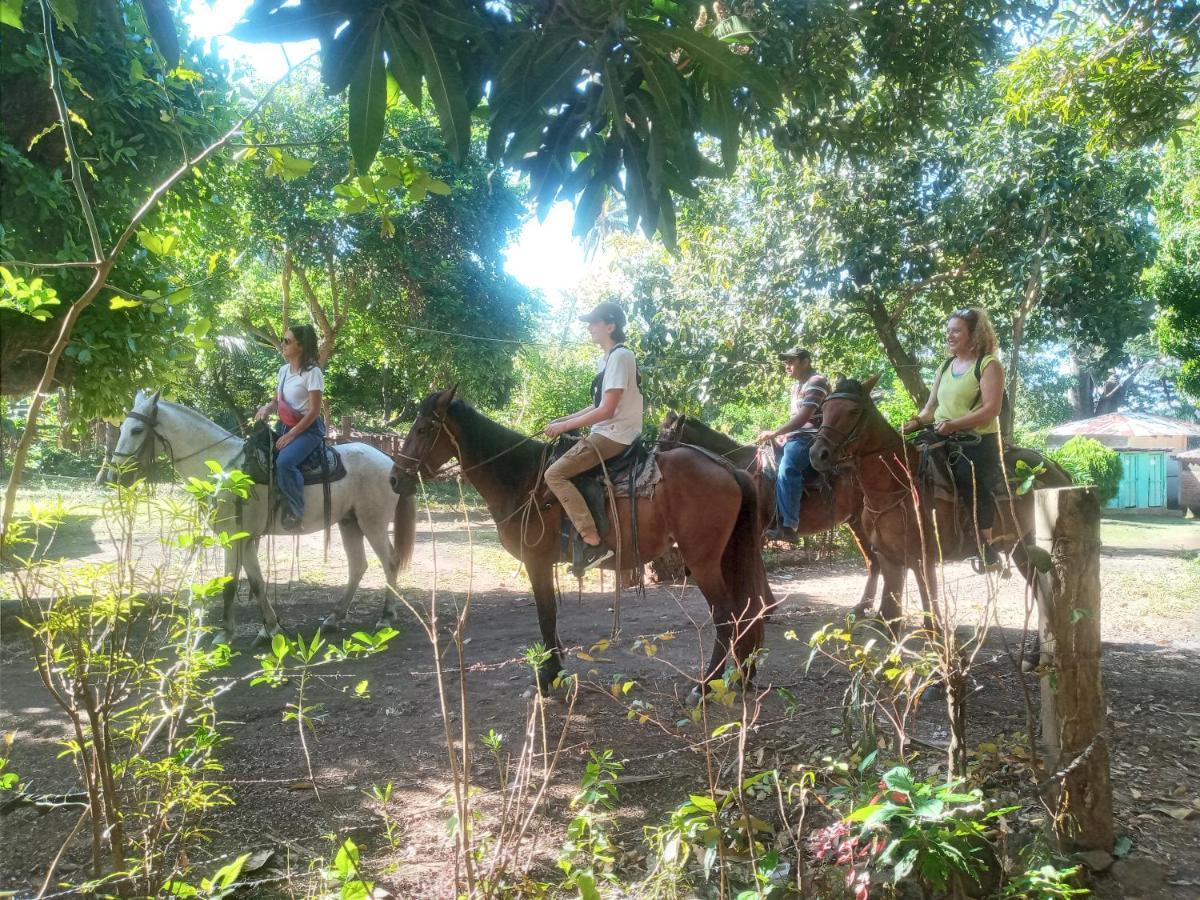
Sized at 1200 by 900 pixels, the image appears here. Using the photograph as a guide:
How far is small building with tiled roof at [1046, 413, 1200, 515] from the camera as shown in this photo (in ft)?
86.7

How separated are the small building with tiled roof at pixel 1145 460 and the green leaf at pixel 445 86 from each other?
94.8 ft

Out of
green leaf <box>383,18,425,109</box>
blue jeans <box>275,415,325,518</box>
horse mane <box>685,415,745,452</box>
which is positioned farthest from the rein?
green leaf <box>383,18,425,109</box>

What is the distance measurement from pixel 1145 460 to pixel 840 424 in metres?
27.3

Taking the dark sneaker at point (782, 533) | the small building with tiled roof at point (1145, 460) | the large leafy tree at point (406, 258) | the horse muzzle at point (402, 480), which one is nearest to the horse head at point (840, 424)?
the dark sneaker at point (782, 533)

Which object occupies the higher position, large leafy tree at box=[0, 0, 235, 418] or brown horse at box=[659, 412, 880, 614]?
large leafy tree at box=[0, 0, 235, 418]

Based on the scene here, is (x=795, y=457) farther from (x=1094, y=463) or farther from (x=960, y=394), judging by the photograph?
(x=1094, y=463)

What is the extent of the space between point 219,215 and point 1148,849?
8688 mm

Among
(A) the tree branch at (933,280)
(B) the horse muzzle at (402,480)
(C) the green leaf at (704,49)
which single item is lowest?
(B) the horse muzzle at (402,480)

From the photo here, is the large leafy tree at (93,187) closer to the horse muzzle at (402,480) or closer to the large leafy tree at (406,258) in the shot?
the horse muzzle at (402,480)

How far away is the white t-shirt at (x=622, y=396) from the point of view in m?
4.88

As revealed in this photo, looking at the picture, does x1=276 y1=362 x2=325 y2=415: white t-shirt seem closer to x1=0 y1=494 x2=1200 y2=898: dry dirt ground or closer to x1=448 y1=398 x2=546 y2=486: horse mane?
x1=448 y1=398 x2=546 y2=486: horse mane

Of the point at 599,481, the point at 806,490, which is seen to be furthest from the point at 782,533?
the point at 599,481

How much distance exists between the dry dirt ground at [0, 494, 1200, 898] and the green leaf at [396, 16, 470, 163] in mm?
1283

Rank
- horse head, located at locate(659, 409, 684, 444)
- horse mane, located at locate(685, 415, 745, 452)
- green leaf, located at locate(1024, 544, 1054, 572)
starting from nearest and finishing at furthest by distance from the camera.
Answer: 1. green leaf, located at locate(1024, 544, 1054, 572)
2. horse head, located at locate(659, 409, 684, 444)
3. horse mane, located at locate(685, 415, 745, 452)
